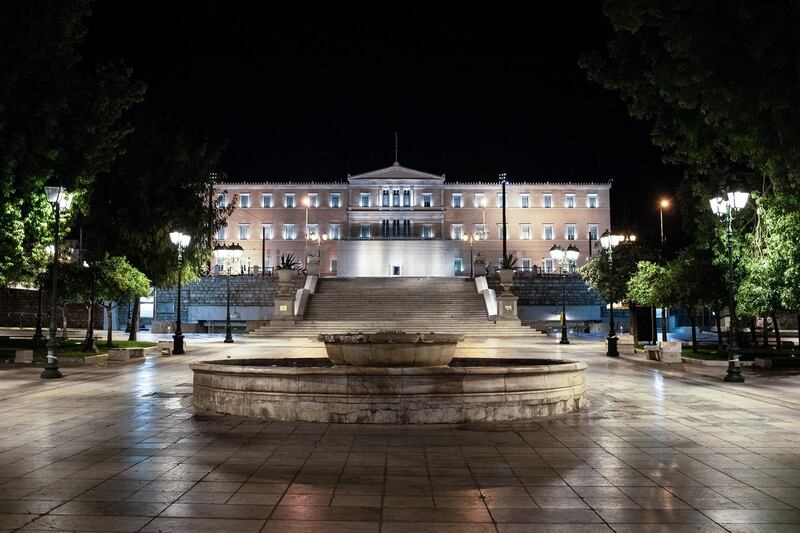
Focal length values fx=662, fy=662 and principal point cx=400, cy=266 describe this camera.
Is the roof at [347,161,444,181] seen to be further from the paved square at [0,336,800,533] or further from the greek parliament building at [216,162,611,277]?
the paved square at [0,336,800,533]

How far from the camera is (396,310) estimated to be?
37219 millimetres

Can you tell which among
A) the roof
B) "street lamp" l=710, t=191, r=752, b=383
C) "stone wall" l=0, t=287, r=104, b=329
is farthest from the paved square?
the roof

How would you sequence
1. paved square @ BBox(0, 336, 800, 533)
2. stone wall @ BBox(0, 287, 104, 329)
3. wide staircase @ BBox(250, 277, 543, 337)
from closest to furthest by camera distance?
1. paved square @ BBox(0, 336, 800, 533)
2. wide staircase @ BBox(250, 277, 543, 337)
3. stone wall @ BBox(0, 287, 104, 329)

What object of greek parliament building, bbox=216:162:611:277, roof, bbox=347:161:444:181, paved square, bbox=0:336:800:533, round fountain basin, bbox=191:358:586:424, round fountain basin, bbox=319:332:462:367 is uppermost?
roof, bbox=347:161:444:181

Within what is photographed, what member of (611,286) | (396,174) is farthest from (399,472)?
(396,174)

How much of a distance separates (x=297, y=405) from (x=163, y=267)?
70.1 ft

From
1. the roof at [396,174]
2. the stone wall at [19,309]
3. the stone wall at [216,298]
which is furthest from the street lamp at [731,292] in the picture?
the roof at [396,174]

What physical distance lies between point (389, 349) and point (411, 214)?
226ft

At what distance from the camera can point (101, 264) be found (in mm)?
23141

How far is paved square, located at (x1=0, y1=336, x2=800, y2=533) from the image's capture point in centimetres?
489

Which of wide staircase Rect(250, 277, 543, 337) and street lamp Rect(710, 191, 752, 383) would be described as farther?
wide staircase Rect(250, 277, 543, 337)

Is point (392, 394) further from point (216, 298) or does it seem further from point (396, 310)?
point (216, 298)

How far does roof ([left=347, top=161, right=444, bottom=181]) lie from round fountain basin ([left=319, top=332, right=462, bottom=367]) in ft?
226

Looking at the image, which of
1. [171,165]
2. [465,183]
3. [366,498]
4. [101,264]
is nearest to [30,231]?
[101,264]
